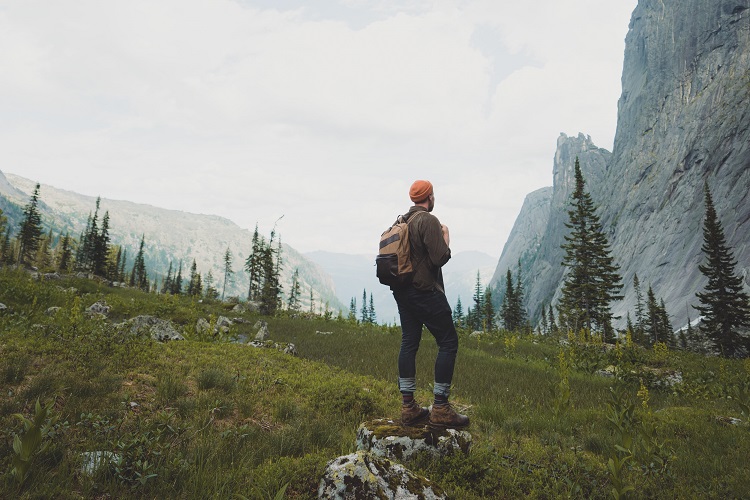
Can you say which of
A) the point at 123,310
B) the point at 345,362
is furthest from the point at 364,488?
the point at 123,310

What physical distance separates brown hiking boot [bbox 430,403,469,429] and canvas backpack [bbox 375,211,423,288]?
167cm

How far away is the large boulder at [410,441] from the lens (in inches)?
178

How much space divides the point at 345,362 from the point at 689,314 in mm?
60715

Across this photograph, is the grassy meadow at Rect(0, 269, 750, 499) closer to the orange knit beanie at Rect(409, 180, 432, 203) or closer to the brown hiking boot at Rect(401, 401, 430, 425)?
the brown hiking boot at Rect(401, 401, 430, 425)

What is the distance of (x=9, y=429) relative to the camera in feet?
12.4

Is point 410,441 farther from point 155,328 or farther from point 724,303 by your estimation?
point 724,303

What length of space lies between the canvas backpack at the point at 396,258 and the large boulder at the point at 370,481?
77.7 inches

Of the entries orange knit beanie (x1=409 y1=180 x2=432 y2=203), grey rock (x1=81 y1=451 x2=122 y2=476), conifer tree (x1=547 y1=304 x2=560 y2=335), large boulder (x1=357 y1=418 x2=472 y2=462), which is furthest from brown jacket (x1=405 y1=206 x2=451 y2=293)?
conifer tree (x1=547 y1=304 x2=560 y2=335)

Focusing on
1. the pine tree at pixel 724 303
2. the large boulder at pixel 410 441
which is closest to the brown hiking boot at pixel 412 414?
the large boulder at pixel 410 441

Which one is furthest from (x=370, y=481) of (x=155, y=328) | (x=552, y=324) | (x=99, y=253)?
(x=552, y=324)

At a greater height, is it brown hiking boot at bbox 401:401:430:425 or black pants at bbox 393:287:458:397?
black pants at bbox 393:287:458:397

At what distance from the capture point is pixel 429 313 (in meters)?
4.74

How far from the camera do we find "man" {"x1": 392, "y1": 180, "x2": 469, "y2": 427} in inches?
186

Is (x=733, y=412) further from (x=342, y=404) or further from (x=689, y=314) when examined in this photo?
(x=689, y=314)
